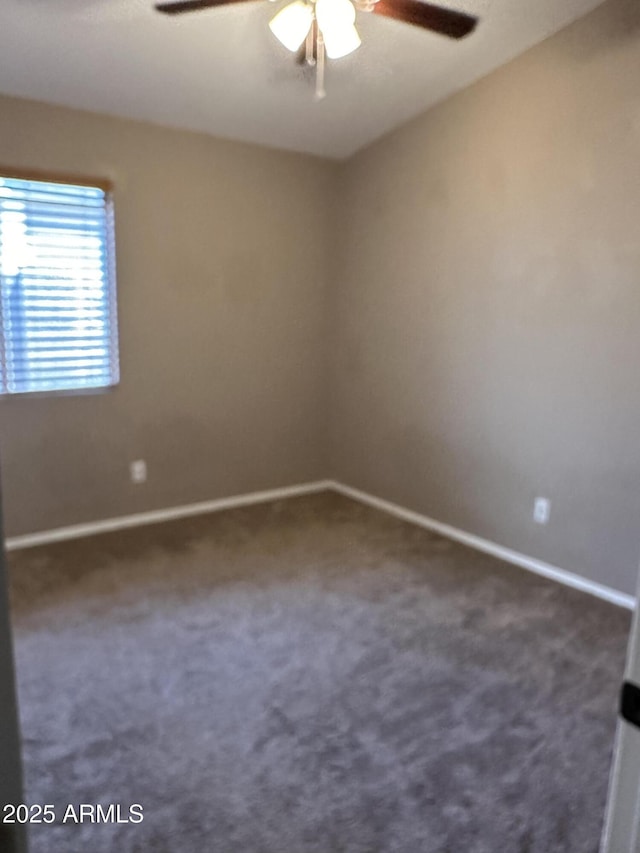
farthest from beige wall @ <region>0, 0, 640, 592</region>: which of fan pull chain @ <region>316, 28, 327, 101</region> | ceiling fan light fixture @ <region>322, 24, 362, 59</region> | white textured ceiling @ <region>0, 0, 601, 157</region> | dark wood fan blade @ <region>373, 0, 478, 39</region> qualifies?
ceiling fan light fixture @ <region>322, 24, 362, 59</region>

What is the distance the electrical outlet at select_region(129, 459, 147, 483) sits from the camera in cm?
399

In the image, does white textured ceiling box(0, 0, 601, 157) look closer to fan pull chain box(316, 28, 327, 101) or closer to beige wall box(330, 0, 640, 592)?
fan pull chain box(316, 28, 327, 101)

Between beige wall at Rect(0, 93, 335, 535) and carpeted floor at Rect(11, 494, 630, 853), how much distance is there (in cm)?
50

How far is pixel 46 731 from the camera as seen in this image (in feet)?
7.02

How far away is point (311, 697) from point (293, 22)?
244cm

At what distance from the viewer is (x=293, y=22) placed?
93.9 inches

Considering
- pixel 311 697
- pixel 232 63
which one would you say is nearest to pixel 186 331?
pixel 232 63

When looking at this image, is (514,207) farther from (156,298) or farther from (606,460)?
(156,298)

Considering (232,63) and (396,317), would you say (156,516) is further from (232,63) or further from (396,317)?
(232,63)

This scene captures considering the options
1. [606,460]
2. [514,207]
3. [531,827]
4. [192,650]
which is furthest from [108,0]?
[531,827]

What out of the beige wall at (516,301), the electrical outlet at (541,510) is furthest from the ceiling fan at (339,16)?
the electrical outlet at (541,510)

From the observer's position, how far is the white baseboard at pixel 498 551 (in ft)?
10.6

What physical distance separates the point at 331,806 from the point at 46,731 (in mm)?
970

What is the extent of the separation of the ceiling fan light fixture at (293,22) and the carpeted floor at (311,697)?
236cm
